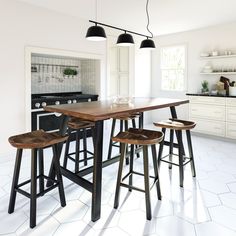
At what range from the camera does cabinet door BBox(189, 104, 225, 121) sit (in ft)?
16.4

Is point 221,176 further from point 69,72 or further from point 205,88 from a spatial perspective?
point 69,72

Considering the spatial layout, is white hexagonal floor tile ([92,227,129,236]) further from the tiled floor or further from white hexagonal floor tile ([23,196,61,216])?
white hexagonal floor tile ([23,196,61,216])

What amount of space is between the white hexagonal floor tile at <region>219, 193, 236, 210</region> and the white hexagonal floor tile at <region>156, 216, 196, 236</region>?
62 centimetres

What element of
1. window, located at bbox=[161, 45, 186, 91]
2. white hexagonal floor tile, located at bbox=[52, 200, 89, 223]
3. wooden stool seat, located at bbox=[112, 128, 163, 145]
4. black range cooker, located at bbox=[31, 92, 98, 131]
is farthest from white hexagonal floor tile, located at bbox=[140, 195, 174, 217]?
window, located at bbox=[161, 45, 186, 91]

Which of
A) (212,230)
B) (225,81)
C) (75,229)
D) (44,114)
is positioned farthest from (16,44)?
(225,81)

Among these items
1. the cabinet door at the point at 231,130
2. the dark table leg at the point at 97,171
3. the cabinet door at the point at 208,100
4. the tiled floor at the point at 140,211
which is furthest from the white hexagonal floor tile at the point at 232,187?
the cabinet door at the point at 208,100

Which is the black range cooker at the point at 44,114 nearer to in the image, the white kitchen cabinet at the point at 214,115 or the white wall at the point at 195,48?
the white kitchen cabinet at the point at 214,115

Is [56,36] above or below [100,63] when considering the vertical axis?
above

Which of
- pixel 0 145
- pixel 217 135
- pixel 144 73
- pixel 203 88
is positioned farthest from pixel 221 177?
pixel 144 73

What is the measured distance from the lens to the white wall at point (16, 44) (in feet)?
11.9

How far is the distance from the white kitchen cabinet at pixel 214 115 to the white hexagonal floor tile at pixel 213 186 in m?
2.33

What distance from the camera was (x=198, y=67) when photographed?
5.79 metres

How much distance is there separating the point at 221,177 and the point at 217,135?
2.23 m

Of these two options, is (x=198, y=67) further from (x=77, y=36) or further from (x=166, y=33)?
(x=77, y=36)
